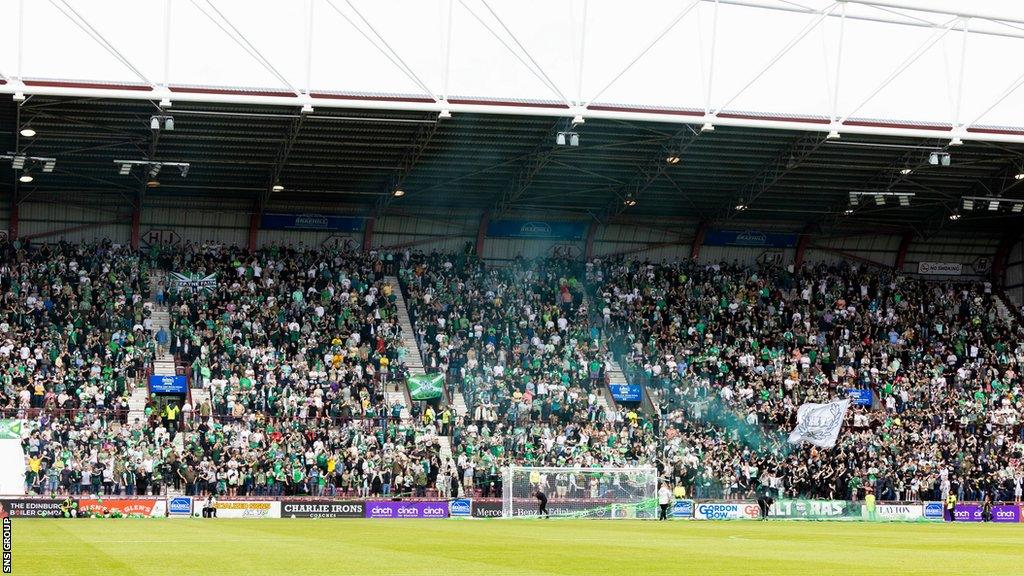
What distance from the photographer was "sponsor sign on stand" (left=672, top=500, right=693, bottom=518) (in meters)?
48.6

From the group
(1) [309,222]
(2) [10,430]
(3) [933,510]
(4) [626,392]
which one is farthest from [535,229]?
(2) [10,430]

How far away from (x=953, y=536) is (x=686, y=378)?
78.6ft

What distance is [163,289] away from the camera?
57375 millimetres

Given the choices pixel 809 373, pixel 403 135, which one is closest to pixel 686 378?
pixel 809 373

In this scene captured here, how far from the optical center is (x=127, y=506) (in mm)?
43531

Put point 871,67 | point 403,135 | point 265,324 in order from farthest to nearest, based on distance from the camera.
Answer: point 265,324, point 403,135, point 871,67

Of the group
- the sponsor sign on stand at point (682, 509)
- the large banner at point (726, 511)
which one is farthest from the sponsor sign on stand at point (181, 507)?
the large banner at point (726, 511)

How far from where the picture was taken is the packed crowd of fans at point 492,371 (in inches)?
1880

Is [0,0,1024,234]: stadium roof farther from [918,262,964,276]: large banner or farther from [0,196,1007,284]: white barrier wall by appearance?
[918,262,964,276]: large banner

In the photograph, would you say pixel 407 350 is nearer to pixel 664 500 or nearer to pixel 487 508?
pixel 487 508

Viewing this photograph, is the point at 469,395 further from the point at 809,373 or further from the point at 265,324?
the point at 809,373

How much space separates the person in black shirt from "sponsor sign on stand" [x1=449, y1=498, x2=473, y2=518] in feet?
7.70

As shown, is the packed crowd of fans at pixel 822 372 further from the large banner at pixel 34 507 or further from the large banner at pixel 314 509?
the large banner at pixel 34 507

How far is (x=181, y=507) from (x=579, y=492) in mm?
13158
